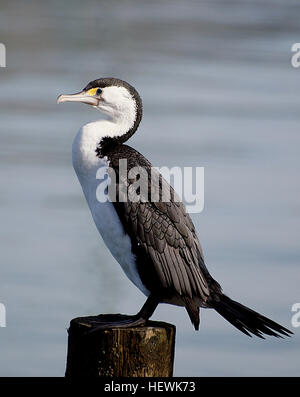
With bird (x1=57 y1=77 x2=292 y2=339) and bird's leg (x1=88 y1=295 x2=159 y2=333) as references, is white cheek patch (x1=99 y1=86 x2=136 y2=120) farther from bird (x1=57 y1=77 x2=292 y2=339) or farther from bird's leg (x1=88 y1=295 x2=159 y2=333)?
bird's leg (x1=88 y1=295 x2=159 y2=333)

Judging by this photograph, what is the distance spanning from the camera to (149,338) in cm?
582

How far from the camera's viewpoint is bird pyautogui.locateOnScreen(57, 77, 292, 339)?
242 inches

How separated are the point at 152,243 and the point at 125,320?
16.1 inches

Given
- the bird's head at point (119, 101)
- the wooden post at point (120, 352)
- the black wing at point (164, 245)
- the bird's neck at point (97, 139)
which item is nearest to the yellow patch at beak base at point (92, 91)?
the bird's head at point (119, 101)

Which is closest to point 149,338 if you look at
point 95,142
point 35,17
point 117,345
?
point 117,345

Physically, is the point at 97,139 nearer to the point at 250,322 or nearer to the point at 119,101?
the point at 119,101

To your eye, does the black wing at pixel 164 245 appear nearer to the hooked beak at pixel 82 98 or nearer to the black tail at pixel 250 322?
the black tail at pixel 250 322

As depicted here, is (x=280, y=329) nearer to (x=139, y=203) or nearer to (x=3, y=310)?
(x=139, y=203)

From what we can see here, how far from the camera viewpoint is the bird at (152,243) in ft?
20.1

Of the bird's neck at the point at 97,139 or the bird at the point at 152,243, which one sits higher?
the bird's neck at the point at 97,139

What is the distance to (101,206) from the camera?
630cm

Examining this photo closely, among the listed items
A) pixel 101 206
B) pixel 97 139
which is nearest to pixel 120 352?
pixel 101 206

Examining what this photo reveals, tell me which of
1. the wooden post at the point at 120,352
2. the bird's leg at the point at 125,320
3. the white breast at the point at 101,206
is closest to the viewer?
the wooden post at the point at 120,352

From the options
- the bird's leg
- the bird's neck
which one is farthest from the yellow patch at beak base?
the bird's leg
